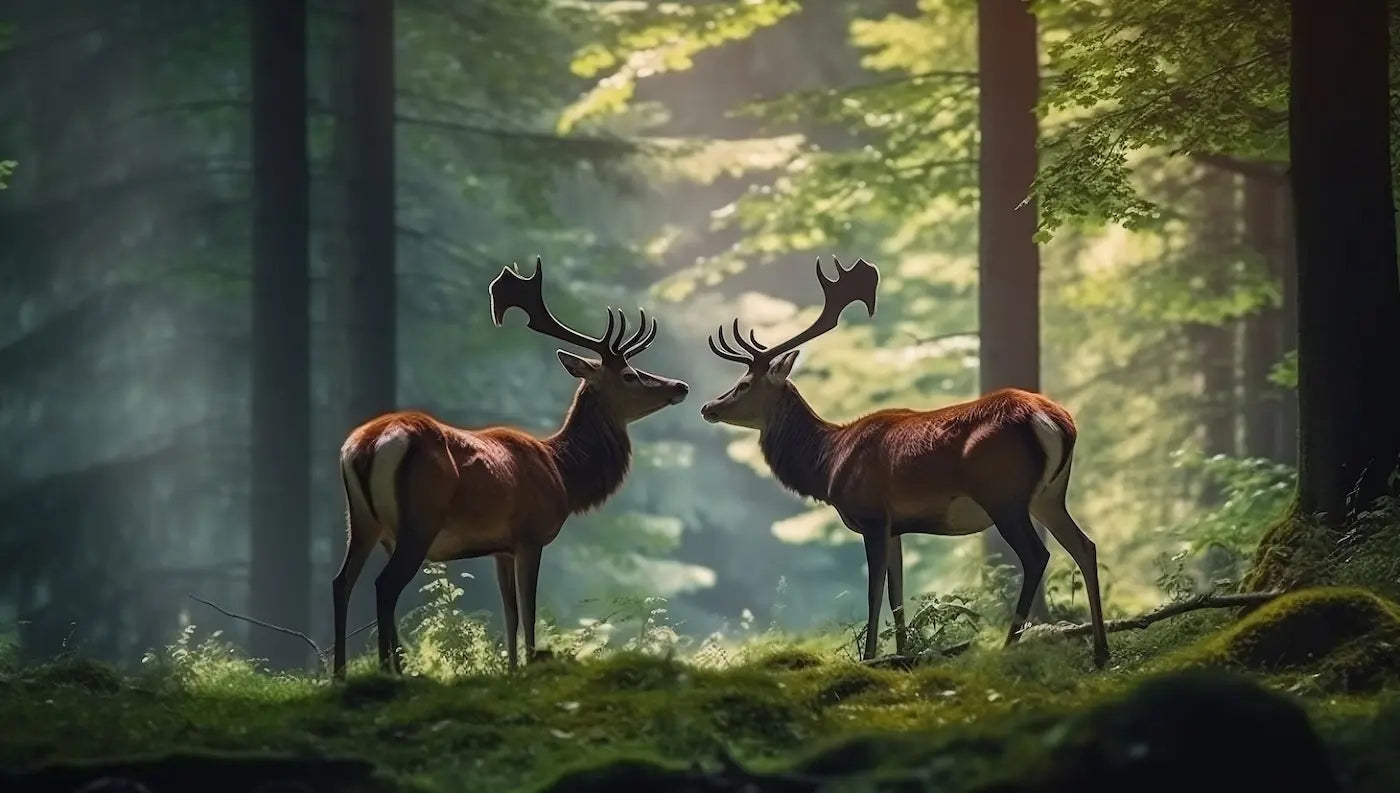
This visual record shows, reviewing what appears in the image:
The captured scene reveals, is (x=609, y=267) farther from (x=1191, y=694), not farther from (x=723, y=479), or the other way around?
(x=1191, y=694)

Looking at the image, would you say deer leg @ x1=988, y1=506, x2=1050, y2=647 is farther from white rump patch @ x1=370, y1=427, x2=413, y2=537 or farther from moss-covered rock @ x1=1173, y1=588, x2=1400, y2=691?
white rump patch @ x1=370, y1=427, x2=413, y2=537

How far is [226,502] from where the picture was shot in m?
22.9

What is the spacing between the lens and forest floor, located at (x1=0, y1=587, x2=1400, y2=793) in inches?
184

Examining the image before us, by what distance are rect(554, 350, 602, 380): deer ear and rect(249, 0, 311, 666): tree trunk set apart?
22.8ft

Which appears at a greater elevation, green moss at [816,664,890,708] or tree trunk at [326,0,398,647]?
tree trunk at [326,0,398,647]

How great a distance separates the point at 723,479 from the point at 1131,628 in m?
22.0

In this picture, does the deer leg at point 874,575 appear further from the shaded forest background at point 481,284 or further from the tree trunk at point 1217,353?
the tree trunk at point 1217,353

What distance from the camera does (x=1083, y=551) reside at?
8.80m

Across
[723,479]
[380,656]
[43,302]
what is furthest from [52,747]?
[723,479]

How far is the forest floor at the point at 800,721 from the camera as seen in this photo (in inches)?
184

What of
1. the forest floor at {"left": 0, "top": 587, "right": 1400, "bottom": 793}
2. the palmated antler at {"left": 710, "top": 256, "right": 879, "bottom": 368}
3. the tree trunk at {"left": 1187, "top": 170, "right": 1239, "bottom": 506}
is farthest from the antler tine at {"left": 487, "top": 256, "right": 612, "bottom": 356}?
the tree trunk at {"left": 1187, "top": 170, "right": 1239, "bottom": 506}

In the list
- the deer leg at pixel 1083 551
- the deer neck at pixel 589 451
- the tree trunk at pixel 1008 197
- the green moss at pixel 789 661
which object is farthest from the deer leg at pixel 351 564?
the tree trunk at pixel 1008 197

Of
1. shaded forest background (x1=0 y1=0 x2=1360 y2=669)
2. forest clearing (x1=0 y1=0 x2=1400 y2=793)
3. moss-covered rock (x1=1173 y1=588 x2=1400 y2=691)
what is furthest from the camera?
shaded forest background (x1=0 y1=0 x2=1360 y2=669)

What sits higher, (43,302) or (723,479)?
(43,302)
